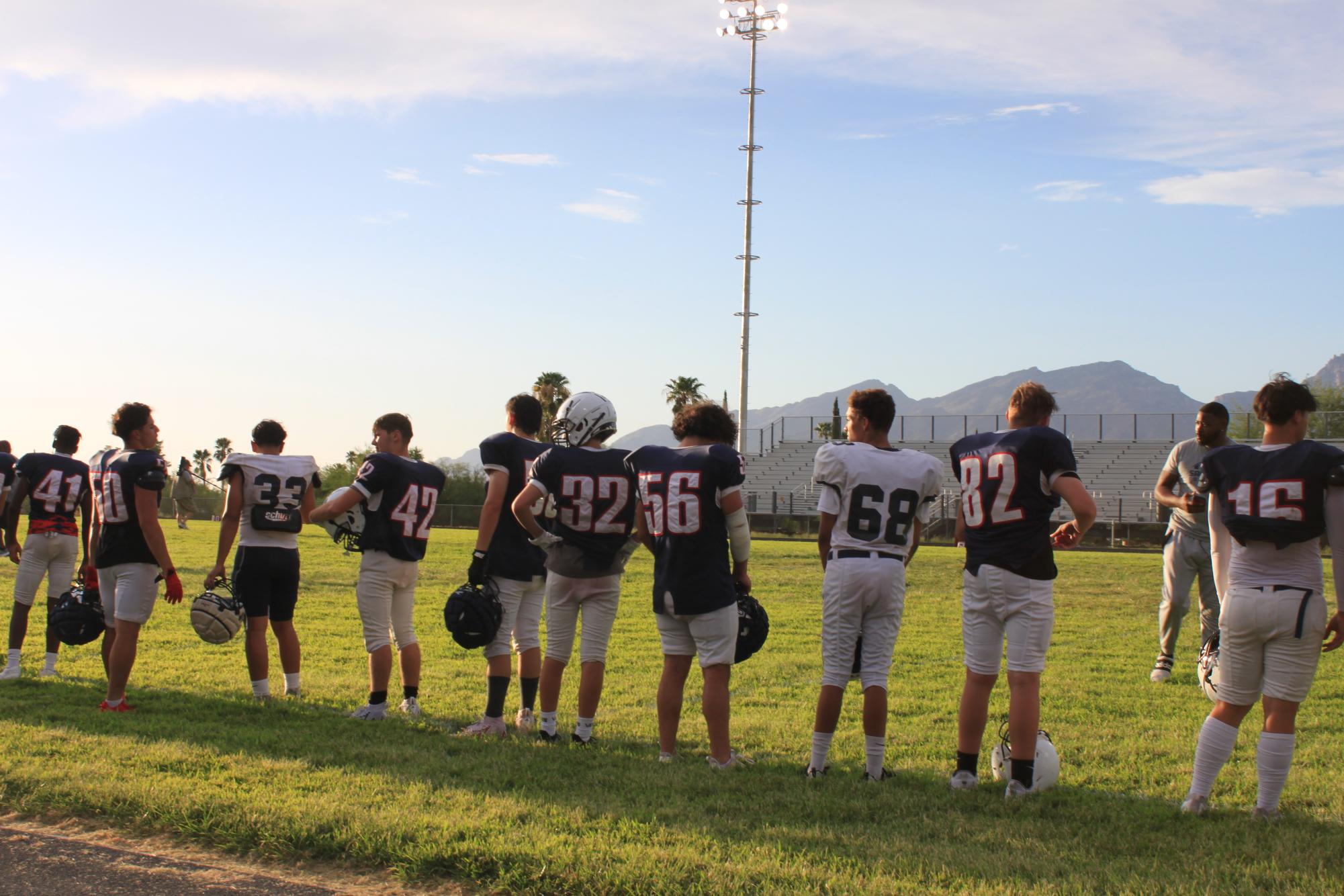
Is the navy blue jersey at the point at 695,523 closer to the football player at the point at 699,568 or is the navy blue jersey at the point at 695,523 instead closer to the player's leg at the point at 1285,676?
the football player at the point at 699,568

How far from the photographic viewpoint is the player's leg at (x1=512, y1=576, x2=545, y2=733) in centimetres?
745

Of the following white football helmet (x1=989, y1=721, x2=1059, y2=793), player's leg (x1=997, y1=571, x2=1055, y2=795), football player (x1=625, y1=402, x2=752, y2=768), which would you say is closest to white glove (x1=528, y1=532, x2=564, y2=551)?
football player (x1=625, y1=402, x2=752, y2=768)

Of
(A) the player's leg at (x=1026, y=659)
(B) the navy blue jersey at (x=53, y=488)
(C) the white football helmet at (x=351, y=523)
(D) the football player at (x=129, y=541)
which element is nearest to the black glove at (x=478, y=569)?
(C) the white football helmet at (x=351, y=523)

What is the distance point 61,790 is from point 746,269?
36.1 meters

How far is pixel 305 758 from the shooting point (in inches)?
244

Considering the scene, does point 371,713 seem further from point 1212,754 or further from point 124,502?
point 1212,754

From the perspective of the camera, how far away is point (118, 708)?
7629mm

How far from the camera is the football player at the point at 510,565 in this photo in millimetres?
7164

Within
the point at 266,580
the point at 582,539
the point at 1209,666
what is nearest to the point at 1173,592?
Result: the point at 1209,666

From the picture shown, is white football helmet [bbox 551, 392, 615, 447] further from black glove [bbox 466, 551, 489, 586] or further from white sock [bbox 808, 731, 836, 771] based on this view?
white sock [bbox 808, 731, 836, 771]

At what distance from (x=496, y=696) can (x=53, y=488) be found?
4.37m

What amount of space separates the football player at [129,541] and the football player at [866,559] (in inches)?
174

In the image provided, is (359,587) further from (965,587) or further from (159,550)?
(965,587)

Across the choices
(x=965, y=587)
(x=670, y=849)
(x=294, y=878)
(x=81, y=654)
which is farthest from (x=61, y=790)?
(x=81, y=654)
